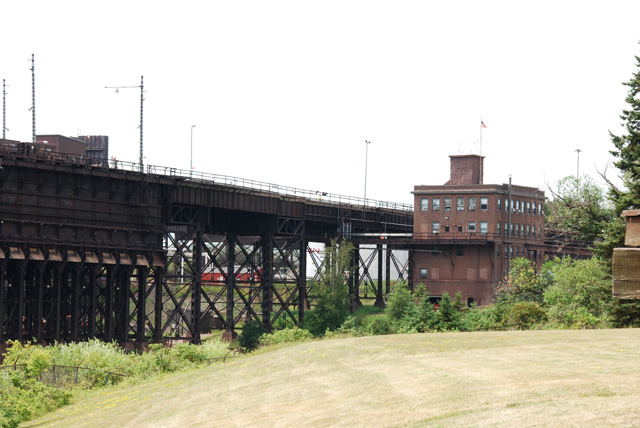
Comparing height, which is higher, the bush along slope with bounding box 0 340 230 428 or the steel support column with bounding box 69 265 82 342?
the steel support column with bounding box 69 265 82 342

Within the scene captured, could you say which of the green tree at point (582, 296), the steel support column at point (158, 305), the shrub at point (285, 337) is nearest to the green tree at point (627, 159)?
the green tree at point (582, 296)

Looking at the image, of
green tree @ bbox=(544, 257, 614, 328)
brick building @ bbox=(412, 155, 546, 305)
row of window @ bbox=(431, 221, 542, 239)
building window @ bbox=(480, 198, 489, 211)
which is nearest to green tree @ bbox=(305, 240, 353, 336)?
brick building @ bbox=(412, 155, 546, 305)

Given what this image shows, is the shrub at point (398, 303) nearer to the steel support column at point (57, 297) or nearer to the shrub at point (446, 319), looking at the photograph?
the shrub at point (446, 319)

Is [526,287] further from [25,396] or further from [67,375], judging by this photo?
[25,396]

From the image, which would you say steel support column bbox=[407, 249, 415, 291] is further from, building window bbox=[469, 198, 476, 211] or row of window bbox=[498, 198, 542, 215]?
row of window bbox=[498, 198, 542, 215]

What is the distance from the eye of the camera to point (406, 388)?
81.1 ft

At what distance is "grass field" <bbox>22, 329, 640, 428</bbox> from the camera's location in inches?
768

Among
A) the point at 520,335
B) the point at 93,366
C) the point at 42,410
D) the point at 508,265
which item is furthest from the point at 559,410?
the point at 508,265

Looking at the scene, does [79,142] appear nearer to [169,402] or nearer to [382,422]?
[169,402]

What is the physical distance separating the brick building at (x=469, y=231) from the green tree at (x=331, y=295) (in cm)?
1071

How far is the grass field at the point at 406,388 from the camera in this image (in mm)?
19516

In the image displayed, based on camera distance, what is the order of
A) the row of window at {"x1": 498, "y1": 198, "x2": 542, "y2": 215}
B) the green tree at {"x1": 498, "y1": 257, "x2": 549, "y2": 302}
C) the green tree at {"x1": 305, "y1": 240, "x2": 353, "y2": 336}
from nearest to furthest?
1. the green tree at {"x1": 498, "y1": 257, "x2": 549, "y2": 302}
2. the green tree at {"x1": 305, "y1": 240, "x2": 353, "y2": 336}
3. the row of window at {"x1": 498, "y1": 198, "x2": 542, "y2": 215}

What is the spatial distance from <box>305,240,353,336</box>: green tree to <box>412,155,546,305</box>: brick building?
10.7 meters

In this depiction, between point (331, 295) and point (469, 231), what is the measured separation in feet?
64.9
